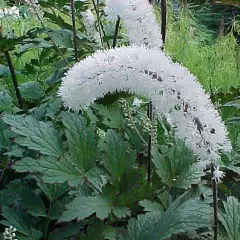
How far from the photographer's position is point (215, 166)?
51.8 inches

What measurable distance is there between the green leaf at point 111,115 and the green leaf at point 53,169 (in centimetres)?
45

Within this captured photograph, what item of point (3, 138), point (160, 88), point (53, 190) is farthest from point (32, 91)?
point (160, 88)

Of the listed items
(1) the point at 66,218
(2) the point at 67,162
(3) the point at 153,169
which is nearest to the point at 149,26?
(3) the point at 153,169

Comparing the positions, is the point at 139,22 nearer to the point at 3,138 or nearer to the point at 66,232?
the point at 3,138

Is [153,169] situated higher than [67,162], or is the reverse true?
[67,162]

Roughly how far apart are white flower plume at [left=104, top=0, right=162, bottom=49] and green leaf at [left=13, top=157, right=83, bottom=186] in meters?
0.48

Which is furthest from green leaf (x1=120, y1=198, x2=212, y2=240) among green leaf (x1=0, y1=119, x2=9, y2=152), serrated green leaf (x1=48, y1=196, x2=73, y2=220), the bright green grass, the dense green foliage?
the bright green grass

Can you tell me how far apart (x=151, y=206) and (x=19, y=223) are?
1.01 ft

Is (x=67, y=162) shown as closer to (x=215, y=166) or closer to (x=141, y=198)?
(x=141, y=198)

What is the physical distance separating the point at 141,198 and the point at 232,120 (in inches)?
31.1

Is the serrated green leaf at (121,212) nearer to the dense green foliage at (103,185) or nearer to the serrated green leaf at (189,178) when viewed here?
the dense green foliage at (103,185)

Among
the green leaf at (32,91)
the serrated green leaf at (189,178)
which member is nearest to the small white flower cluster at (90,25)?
the green leaf at (32,91)

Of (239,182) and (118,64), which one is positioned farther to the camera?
(239,182)

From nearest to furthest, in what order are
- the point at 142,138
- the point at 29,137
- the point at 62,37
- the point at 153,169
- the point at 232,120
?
1. the point at 29,137
2. the point at 153,169
3. the point at 142,138
4. the point at 232,120
5. the point at 62,37
